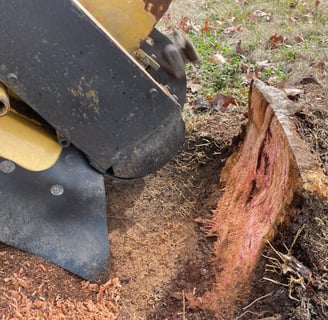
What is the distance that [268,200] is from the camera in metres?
2.03

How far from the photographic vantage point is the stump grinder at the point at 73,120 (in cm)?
179

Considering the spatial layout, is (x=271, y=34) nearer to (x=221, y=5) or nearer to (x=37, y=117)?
(x=221, y=5)

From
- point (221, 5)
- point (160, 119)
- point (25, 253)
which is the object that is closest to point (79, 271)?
point (25, 253)

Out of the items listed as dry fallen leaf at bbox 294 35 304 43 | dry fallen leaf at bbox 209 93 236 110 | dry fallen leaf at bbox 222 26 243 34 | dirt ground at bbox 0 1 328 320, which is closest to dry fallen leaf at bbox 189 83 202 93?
dry fallen leaf at bbox 209 93 236 110

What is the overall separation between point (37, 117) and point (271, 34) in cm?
328

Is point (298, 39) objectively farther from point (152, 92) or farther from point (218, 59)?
point (152, 92)

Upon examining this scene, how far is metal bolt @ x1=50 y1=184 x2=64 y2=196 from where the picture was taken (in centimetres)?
199

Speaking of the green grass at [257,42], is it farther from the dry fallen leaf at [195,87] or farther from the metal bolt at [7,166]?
the metal bolt at [7,166]

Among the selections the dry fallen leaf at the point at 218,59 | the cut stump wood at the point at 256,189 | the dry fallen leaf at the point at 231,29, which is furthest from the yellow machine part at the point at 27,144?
the dry fallen leaf at the point at 231,29

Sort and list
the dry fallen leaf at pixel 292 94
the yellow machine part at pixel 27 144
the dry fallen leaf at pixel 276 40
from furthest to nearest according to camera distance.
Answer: the dry fallen leaf at pixel 276 40
the dry fallen leaf at pixel 292 94
the yellow machine part at pixel 27 144

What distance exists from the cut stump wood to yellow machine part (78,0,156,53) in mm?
633

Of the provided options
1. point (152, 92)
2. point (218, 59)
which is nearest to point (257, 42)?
point (218, 59)

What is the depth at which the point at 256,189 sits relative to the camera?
7.25ft

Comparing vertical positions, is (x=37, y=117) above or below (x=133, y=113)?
below
